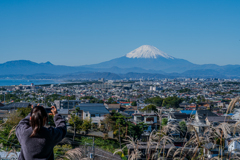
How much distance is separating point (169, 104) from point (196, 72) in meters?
166

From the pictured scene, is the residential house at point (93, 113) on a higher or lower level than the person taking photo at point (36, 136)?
lower

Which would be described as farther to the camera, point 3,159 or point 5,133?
point 5,133

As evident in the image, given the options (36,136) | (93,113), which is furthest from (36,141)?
(93,113)

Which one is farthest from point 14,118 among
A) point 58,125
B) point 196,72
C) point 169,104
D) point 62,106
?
point 196,72

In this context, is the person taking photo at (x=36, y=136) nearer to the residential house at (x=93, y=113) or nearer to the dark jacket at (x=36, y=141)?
the dark jacket at (x=36, y=141)

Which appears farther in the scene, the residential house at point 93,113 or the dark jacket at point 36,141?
the residential house at point 93,113

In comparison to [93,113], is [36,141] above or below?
above

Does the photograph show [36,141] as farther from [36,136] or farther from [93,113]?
[93,113]

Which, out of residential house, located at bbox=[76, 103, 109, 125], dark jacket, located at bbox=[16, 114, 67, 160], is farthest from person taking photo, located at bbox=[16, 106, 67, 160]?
residential house, located at bbox=[76, 103, 109, 125]

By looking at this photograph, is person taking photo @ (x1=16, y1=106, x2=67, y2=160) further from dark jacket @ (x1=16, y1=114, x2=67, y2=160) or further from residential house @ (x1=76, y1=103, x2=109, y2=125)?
residential house @ (x1=76, y1=103, x2=109, y2=125)

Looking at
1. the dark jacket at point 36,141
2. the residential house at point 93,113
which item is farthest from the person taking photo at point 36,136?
the residential house at point 93,113

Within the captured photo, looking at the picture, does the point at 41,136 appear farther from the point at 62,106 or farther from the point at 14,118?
the point at 62,106

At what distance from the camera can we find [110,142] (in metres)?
8.23

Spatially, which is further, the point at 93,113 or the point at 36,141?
the point at 93,113
